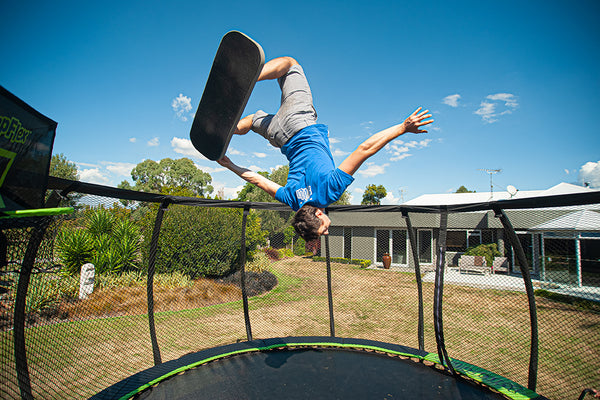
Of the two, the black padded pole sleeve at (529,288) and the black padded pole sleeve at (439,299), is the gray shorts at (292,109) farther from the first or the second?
the black padded pole sleeve at (529,288)

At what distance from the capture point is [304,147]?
1.85 meters

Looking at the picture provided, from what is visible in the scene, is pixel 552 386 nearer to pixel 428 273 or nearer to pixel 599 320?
pixel 599 320

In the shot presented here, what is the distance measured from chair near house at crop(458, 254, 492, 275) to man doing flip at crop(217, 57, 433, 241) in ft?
10.1

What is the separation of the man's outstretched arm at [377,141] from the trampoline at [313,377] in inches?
57.1

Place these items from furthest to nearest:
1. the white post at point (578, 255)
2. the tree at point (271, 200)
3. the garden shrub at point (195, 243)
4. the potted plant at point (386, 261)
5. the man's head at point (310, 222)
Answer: the potted plant at point (386, 261), the tree at point (271, 200), the garden shrub at point (195, 243), the white post at point (578, 255), the man's head at point (310, 222)

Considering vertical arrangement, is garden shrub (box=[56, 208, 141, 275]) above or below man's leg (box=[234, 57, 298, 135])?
below

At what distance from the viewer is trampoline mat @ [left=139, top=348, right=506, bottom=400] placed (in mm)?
1856

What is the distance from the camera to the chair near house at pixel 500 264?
12.0ft

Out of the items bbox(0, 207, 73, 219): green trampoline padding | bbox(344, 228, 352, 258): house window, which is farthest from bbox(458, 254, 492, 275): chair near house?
bbox(344, 228, 352, 258): house window

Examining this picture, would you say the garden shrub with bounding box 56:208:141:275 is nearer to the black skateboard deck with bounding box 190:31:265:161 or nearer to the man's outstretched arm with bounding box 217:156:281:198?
the man's outstretched arm with bounding box 217:156:281:198

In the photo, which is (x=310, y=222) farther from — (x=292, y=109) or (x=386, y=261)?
(x=386, y=261)

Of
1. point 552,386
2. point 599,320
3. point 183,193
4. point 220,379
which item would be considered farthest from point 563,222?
point 183,193

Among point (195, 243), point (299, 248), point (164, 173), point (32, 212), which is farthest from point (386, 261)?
point (164, 173)

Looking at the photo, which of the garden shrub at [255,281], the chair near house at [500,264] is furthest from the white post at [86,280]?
the chair near house at [500,264]
